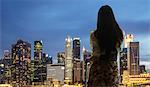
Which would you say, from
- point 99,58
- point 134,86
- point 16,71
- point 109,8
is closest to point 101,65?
point 99,58

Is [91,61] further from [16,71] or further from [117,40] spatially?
[16,71]

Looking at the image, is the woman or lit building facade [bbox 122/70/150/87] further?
lit building facade [bbox 122/70/150/87]

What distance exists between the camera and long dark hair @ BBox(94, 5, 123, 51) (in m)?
1.91

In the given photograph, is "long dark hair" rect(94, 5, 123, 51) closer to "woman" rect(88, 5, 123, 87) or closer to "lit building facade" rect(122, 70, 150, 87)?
"woman" rect(88, 5, 123, 87)

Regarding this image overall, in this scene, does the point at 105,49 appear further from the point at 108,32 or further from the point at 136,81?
the point at 136,81

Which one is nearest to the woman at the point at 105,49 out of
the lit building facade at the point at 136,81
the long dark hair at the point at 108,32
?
the long dark hair at the point at 108,32

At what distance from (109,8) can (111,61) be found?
23cm

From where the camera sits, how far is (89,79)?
1.88 meters

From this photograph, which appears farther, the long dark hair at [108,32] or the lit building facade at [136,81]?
the lit building facade at [136,81]

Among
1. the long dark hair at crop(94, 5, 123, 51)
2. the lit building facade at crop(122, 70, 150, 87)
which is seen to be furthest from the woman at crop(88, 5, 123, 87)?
the lit building facade at crop(122, 70, 150, 87)

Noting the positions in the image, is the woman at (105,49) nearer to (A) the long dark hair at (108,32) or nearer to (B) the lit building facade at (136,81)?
(A) the long dark hair at (108,32)

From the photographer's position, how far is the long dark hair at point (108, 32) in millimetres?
1912

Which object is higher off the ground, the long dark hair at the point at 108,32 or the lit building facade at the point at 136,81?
the long dark hair at the point at 108,32

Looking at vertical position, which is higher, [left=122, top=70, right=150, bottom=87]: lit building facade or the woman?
the woman
